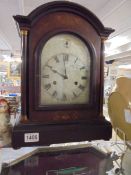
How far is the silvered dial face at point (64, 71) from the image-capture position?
638 millimetres

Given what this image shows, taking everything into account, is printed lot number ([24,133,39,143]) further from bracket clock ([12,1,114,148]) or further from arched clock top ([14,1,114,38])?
arched clock top ([14,1,114,38])

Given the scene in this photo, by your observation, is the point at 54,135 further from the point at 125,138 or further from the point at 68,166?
the point at 125,138

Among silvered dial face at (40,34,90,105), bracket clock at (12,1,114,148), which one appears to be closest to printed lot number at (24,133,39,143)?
bracket clock at (12,1,114,148)

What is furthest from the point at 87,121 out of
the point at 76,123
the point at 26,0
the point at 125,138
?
the point at 26,0

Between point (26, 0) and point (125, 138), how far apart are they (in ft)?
4.09

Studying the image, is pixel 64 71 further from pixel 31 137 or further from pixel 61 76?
pixel 31 137

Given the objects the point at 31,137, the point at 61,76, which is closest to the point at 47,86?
the point at 61,76

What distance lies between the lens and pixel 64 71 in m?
0.66

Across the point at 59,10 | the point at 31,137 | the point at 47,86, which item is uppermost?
the point at 59,10

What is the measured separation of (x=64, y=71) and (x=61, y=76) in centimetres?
2

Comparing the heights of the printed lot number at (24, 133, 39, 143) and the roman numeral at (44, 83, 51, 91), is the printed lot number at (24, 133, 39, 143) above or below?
below

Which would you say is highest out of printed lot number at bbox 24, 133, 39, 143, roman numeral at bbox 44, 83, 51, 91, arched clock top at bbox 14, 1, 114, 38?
arched clock top at bbox 14, 1, 114, 38

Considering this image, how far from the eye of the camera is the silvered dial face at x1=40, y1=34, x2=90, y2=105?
638mm

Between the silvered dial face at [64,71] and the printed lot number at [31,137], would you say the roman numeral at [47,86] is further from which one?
the printed lot number at [31,137]
